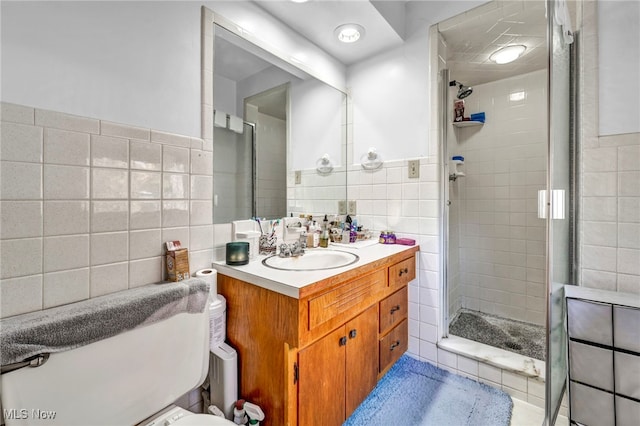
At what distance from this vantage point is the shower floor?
72.6 inches

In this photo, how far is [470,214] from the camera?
2510mm

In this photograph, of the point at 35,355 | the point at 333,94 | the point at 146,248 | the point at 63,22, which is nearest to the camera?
the point at 35,355

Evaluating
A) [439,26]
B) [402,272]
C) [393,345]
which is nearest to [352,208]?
[402,272]

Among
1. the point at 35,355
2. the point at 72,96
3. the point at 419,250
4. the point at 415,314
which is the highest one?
the point at 72,96

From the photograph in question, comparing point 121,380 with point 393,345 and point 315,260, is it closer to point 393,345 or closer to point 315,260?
point 315,260

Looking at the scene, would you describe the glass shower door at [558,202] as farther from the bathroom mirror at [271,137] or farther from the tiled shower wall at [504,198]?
the bathroom mirror at [271,137]

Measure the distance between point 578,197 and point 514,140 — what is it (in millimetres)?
1125

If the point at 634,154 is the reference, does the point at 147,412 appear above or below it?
below

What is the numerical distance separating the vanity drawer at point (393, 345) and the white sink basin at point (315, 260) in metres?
0.47

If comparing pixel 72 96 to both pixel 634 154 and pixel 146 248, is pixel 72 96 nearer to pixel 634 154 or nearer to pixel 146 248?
pixel 146 248

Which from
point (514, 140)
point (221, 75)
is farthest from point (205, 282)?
point (514, 140)

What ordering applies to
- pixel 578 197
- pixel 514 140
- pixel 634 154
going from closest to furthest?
pixel 634 154 < pixel 578 197 < pixel 514 140

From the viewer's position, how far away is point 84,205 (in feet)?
2.92

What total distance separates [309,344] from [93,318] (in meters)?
0.68
